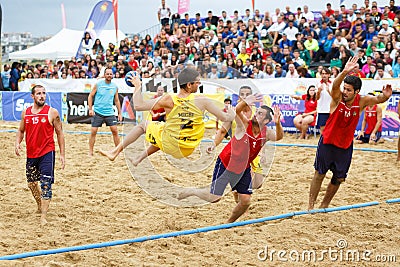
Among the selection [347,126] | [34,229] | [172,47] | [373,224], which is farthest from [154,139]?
[172,47]

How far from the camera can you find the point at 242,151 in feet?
19.4

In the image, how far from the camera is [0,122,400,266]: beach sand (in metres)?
5.05

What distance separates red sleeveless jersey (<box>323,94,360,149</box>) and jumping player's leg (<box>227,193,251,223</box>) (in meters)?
1.19

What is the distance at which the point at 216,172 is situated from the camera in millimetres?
6012

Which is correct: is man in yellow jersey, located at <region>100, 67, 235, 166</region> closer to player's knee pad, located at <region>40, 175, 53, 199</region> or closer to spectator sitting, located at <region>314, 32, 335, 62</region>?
player's knee pad, located at <region>40, 175, 53, 199</region>

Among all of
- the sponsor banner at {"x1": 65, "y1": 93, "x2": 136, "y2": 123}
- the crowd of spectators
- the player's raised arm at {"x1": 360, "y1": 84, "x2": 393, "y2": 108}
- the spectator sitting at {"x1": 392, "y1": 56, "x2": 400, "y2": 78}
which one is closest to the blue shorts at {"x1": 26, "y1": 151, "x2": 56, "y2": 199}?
the player's raised arm at {"x1": 360, "y1": 84, "x2": 393, "y2": 108}

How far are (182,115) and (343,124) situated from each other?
180 cm

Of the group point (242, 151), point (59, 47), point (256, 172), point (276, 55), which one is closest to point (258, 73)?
point (276, 55)

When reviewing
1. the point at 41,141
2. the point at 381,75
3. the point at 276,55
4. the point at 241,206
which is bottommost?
the point at 241,206

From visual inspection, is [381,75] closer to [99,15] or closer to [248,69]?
[248,69]

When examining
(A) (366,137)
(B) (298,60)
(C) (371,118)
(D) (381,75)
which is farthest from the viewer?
(B) (298,60)

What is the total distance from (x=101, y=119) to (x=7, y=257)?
20.2ft

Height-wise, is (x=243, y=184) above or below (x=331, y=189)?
above

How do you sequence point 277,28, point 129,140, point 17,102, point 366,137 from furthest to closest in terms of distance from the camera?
point 277,28 → point 17,102 → point 366,137 → point 129,140
